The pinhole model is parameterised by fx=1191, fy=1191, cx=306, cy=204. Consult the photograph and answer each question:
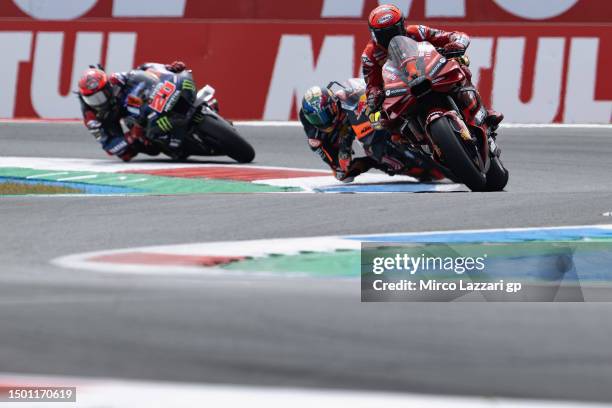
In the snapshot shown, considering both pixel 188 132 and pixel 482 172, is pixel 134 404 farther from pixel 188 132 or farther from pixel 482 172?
pixel 188 132

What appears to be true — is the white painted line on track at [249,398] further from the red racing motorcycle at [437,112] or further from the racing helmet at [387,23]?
the racing helmet at [387,23]

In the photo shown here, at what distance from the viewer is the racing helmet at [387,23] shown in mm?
8977

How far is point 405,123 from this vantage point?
9.07m

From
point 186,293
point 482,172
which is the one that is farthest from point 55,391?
point 482,172

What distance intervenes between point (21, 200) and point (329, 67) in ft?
29.9

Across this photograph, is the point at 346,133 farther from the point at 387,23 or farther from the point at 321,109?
the point at 387,23

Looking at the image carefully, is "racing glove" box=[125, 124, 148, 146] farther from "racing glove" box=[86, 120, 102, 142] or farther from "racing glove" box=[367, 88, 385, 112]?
"racing glove" box=[367, 88, 385, 112]

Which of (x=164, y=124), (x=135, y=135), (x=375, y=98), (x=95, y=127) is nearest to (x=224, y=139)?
(x=164, y=124)

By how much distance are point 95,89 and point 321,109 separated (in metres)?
3.20

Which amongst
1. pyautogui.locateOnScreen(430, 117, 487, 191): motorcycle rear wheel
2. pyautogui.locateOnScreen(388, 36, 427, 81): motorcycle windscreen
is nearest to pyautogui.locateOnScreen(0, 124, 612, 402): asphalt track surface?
pyautogui.locateOnScreen(430, 117, 487, 191): motorcycle rear wheel

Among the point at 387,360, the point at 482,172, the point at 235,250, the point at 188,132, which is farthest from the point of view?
the point at 188,132

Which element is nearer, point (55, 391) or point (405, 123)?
point (55, 391)

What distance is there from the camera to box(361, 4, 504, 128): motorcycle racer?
897 cm

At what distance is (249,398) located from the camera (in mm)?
3609
